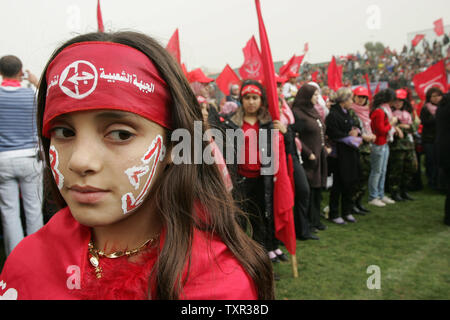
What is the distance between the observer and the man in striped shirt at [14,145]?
3.39 meters

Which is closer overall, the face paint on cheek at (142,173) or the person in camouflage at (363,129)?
the face paint on cheek at (142,173)

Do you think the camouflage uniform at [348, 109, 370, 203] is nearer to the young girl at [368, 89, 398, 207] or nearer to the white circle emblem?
the young girl at [368, 89, 398, 207]

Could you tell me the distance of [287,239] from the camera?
134 inches

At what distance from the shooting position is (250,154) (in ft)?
13.0

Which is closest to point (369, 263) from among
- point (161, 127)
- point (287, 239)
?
point (287, 239)

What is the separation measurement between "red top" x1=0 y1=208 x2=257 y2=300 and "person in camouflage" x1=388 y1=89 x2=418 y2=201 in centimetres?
658

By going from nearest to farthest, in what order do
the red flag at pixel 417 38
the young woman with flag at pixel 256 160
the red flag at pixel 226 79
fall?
the young woman with flag at pixel 256 160
the red flag at pixel 226 79
the red flag at pixel 417 38

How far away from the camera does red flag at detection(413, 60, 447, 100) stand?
24.2 ft

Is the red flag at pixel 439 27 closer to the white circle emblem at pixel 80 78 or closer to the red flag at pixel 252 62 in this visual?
the red flag at pixel 252 62

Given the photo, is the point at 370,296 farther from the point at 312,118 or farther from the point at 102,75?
the point at 102,75

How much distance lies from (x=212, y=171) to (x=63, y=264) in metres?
0.62

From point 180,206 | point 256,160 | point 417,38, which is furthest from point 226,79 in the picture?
point 417,38

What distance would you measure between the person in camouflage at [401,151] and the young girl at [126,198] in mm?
6527

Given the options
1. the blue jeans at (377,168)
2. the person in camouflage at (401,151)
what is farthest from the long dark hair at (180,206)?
the person in camouflage at (401,151)
